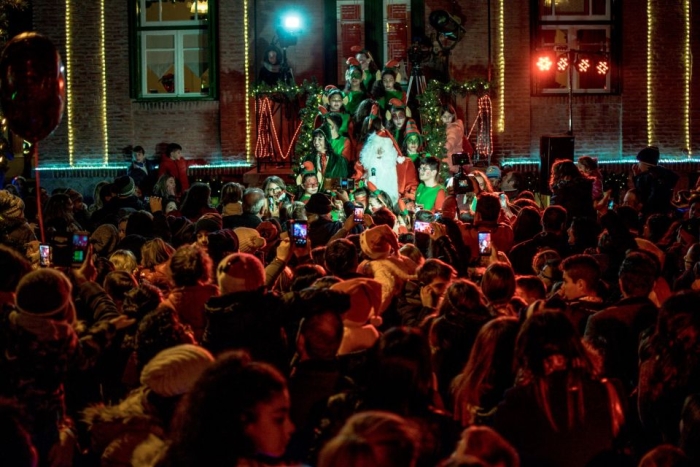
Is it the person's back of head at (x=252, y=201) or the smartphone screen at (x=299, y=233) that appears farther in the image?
the person's back of head at (x=252, y=201)

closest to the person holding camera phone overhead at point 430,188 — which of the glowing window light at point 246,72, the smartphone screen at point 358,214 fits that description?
the smartphone screen at point 358,214

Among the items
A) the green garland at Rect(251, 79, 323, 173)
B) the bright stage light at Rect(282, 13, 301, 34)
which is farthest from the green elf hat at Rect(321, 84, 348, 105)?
the bright stage light at Rect(282, 13, 301, 34)

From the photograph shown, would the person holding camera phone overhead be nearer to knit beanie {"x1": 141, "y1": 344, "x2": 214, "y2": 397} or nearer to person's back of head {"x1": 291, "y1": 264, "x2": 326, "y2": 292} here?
person's back of head {"x1": 291, "y1": 264, "x2": 326, "y2": 292}

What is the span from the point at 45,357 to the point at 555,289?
3.35 m

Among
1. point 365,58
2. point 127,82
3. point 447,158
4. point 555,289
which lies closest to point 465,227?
point 555,289

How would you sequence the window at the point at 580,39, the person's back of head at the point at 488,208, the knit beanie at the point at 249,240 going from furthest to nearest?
the window at the point at 580,39, the person's back of head at the point at 488,208, the knit beanie at the point at 249,240

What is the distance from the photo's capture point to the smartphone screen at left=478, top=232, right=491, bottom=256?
7.36m

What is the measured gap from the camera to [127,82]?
18.0 metres

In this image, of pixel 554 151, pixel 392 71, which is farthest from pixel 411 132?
pixel 554 151

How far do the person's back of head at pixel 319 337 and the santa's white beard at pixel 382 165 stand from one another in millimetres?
10350

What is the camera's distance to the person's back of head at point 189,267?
18.1 feet

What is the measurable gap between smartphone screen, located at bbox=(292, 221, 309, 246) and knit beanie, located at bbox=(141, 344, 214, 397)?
297cm

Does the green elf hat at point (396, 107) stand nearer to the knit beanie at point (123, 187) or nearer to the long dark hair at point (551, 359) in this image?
the knit beanie at point (123, 187)

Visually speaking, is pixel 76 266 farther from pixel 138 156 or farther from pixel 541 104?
pixel 541 104
